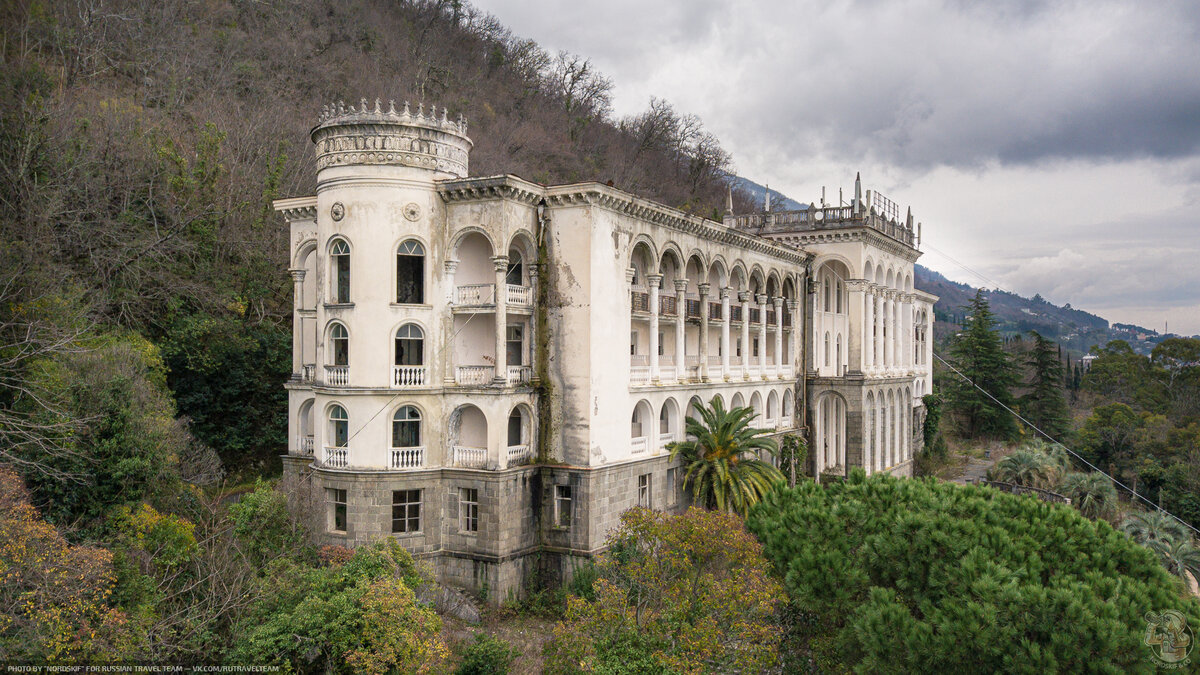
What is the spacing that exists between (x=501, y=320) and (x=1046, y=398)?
6539 centimetres

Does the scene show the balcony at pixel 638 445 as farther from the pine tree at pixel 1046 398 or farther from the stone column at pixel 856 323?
the pine tree at pixel 1046 398

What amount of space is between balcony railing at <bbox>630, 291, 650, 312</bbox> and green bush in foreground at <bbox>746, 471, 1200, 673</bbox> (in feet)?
38.1

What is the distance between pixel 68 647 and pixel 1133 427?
6934 cm

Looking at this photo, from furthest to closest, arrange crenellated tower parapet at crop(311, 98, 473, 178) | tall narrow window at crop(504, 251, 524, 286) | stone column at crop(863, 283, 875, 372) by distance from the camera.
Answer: stone column at crop(863, 283, 875, 372)
tall narrow window at crop(504, 251, 524, 286)
crenellated tower parapet at crop(311, 98, 473, 178)

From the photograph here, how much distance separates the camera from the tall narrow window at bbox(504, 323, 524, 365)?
2809 cm

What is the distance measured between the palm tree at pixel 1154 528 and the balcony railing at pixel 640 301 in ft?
91.4

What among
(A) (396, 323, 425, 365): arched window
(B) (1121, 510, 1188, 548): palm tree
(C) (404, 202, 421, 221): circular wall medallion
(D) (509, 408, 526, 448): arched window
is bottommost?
(B) (1121, 510, 1188, 548): palm tree

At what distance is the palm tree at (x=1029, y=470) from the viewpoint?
155ft

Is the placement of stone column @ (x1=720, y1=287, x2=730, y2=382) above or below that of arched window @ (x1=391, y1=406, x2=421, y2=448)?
above

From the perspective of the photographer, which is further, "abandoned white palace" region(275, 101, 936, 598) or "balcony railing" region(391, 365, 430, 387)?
"balcony railing" region(391, 365, 430, 387)

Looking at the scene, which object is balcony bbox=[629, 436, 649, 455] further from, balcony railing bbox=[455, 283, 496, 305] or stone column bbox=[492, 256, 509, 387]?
balcony railing bbox=[455, 283, 496, 305]

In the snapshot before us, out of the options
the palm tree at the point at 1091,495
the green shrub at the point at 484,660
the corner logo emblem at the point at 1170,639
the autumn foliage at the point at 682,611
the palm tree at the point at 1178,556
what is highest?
the corner logo emblem at the point at 1170,639

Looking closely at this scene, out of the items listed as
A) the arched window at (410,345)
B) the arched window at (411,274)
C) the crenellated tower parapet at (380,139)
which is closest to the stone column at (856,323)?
the crenellated tower parapet at (380,139)

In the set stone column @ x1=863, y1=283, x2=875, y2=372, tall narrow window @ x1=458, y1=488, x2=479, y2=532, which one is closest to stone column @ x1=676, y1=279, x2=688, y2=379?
tall narrow window @ x1=458, y1=488, x2=479, y2=532
